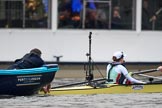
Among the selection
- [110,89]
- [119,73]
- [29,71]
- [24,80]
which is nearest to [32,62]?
[29,71]

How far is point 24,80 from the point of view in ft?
51.9

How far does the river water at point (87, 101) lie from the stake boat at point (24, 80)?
235mm

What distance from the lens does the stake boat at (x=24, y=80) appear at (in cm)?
1562

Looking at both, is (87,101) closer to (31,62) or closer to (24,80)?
(24,80)

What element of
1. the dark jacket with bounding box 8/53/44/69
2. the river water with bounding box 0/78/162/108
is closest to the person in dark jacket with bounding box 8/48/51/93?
the dark jacket with bounding box 8/53/44/69

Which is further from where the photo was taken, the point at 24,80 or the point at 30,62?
the point at 30,62

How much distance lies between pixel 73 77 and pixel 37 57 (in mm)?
7303

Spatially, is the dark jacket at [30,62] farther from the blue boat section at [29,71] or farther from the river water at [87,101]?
the river water at [87,101]

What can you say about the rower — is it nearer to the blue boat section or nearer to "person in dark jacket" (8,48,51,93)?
the blue boat section

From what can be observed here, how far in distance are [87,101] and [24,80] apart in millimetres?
2050

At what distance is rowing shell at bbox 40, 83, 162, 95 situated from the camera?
16.3 m

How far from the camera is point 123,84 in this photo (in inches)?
650

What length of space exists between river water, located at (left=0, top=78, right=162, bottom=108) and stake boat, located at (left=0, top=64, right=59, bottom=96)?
0.24m

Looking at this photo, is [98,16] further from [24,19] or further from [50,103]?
[50,103]
